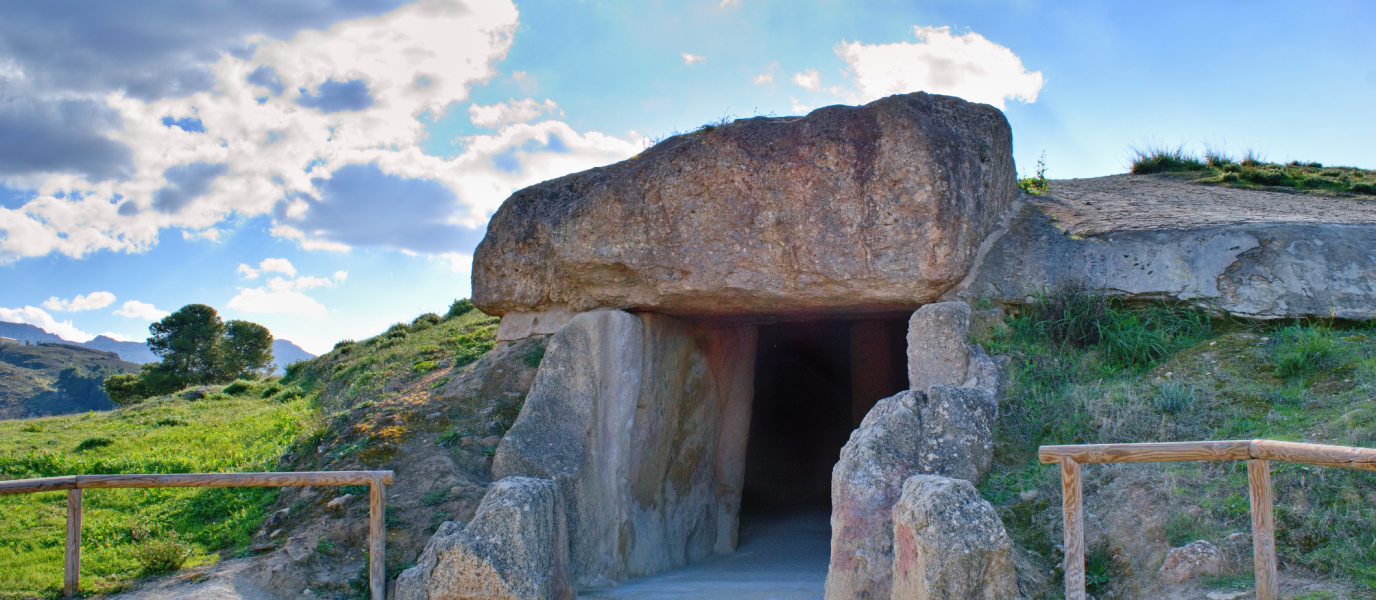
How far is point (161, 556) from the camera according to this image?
5.68 m

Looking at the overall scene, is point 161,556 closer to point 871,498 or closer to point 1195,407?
point 871,498

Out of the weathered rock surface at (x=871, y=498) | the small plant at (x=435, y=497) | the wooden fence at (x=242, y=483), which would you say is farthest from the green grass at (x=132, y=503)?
the weathered rock surface at (x=871, y=498)

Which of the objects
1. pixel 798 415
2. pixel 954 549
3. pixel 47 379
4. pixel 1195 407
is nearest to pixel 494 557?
pixel 954 549

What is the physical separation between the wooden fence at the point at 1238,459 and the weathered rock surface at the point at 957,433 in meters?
1.01

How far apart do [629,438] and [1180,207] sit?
511cm

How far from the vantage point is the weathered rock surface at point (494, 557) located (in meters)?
4.77

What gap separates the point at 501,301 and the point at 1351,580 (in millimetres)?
6093

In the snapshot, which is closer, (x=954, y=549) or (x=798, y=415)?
(x=954, y=549)

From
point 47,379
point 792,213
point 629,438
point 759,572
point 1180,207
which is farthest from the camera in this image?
point 47,379

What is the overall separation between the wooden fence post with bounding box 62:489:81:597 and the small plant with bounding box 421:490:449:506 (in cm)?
202

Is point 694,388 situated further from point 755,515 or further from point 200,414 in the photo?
point 200,414

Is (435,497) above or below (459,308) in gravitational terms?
below

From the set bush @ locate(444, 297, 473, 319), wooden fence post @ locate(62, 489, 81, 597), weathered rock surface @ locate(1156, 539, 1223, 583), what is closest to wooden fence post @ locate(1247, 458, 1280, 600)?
weathered rock surface @ locate(1156, 539, 1223, 583)

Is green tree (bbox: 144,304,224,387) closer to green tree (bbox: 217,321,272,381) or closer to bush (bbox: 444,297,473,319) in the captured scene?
green tree (bbox: 217,321,272,381)
